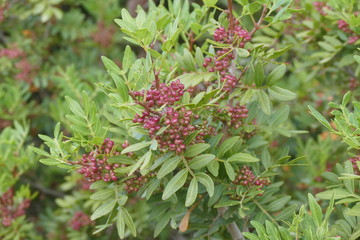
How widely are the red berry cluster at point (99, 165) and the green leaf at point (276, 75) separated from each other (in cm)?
37

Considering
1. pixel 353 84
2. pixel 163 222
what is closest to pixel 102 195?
pixel 163 222

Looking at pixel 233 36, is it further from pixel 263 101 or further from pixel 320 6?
pixel 320 6

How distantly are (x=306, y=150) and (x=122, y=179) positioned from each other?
2.94 ft

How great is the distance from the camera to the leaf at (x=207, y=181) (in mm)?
932

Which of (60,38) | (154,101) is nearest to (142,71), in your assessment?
(154,101)

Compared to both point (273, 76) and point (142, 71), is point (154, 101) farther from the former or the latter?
point (273, 76)

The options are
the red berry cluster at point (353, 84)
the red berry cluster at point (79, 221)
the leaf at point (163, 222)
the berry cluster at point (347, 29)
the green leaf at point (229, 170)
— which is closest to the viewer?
the green leaf at point (229, 170)

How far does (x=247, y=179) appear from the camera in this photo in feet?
3.49

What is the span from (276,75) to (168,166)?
31 centimetres

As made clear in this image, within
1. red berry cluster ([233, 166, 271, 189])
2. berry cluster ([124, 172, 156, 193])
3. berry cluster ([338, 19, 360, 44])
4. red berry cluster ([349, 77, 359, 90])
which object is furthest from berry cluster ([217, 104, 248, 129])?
red berry cluster ([349, 77, 359, 90])

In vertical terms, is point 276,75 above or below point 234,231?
above

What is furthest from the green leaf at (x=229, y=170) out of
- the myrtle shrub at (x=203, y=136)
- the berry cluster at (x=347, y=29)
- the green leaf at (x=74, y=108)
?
the berry cluster at (x=347, y=29)

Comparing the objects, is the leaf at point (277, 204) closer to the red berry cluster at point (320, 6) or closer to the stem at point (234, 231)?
the stem at point (234, 231)

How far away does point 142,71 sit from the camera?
953 mm
